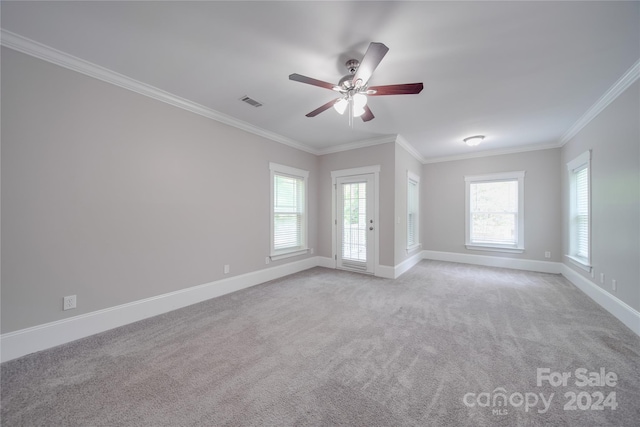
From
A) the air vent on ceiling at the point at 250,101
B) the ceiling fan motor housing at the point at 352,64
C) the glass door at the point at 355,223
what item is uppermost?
the air vent on ceiling at the point at 250,101

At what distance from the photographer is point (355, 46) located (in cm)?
199

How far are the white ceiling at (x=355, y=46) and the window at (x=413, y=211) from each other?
2299 millimetres

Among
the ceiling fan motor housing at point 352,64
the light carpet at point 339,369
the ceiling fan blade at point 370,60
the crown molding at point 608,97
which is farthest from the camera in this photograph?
the crown molding at point 608,97

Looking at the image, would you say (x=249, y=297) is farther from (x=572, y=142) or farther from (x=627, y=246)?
(x=572, y=142)

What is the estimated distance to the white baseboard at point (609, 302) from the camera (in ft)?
7.85

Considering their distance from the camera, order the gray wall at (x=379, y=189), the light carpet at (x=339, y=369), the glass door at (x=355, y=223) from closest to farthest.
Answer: the light carpet at (x=339, y=369)
the gray wall at (x=379, y=189)
the glass door at (x=355, y=223)

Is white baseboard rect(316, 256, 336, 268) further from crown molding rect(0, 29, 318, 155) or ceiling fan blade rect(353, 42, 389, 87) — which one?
ceiling fan blade rect(353, 42, 389, 87)

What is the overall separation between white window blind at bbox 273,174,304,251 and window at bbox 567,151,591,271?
457 centimetres

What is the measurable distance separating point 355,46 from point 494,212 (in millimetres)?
5090

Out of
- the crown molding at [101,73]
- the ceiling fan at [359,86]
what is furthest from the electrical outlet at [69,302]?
the ceiling fan at [359,86]

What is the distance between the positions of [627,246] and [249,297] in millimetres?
4506

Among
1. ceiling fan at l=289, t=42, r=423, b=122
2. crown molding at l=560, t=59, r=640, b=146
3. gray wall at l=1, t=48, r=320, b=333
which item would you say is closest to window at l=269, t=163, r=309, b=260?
gray wall at l=1, t=48, r=320, b=333

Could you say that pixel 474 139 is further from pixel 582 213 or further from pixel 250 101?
pixel 250 101

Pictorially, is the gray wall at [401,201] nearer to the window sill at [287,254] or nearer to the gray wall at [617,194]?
the window sill at [287,254]
